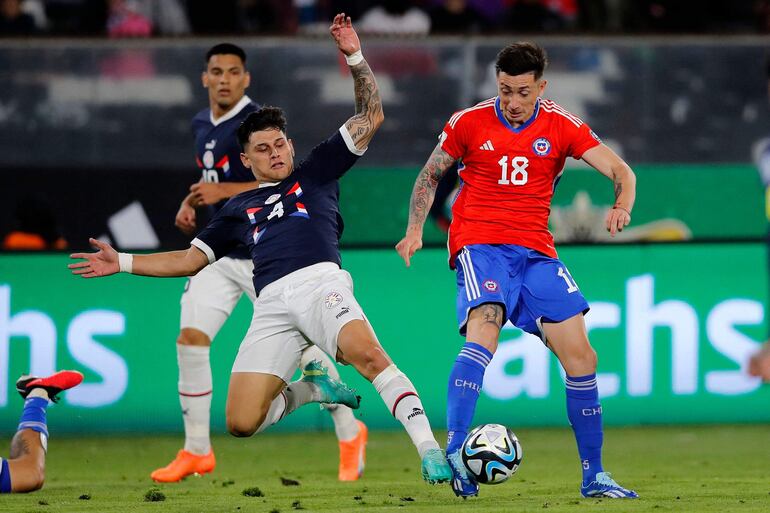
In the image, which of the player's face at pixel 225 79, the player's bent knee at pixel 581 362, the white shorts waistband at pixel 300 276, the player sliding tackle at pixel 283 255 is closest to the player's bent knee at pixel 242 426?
the player sliding tackle at pixel 283 255

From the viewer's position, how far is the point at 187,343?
8.73 meters

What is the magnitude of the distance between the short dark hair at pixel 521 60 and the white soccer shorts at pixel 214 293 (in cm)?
247

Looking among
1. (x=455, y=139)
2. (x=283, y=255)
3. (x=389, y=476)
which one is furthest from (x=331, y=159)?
(x=389, y=476)

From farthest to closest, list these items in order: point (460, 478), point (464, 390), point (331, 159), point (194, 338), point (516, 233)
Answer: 1. point (194, 338)
2. point (331, 159)
3. point (516, 233)
4. point (464, 390)
5. point (460, 478)

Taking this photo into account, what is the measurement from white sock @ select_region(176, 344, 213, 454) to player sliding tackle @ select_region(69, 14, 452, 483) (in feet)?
4.00

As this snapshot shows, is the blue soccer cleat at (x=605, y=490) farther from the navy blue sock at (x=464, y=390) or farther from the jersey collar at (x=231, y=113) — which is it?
the jersey collar at (x=231, y=113)

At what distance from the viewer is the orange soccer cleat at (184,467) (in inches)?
331

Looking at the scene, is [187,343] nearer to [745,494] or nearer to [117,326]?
[117,326]

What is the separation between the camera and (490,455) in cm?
642

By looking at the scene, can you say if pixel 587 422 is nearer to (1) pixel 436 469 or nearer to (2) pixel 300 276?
(1) pixel 436 469

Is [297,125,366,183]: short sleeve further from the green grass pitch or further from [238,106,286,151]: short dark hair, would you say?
the green grass pitch

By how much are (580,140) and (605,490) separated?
1.76 m

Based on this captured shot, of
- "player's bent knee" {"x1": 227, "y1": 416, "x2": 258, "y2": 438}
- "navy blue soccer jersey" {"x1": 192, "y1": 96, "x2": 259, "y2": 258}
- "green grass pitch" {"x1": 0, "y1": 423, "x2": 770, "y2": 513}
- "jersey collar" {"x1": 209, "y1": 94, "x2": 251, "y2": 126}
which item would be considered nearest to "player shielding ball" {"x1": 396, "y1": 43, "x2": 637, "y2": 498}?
"green grass pitch" {"x1": 0, "y1": 423, "x2": 770, "y2": 513}

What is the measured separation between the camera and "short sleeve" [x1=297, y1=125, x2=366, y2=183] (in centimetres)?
737
